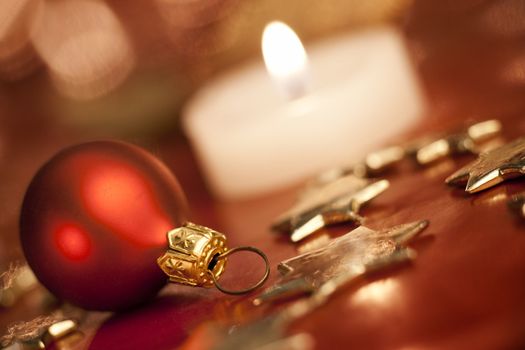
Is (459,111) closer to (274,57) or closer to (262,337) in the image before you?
(274,57)

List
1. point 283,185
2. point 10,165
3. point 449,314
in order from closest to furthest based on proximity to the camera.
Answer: point 449,314
point 283,185
point 10,165

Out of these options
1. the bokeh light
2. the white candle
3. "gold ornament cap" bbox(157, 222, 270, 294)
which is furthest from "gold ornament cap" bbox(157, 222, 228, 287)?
the bokeh light

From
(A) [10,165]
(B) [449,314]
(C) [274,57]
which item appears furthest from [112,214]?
(A) [10,165]

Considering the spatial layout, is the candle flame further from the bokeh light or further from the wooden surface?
the bokeh light

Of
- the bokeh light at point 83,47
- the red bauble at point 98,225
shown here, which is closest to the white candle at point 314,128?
the red bauble at point 98,225

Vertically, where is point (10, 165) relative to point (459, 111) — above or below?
above

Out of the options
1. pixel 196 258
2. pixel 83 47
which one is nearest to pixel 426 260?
pixel 196 258
